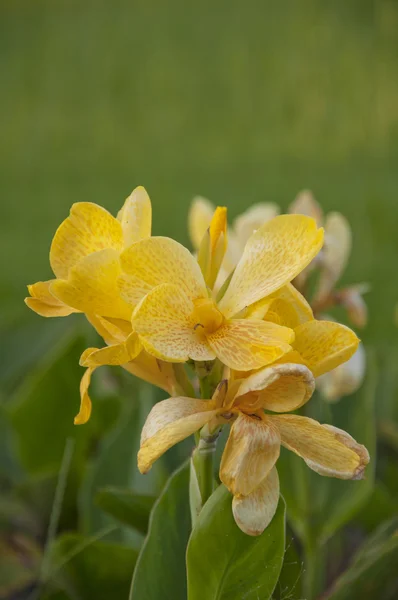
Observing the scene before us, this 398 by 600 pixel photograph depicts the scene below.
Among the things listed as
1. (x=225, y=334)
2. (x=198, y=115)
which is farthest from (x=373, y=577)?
(x=198, y=115)

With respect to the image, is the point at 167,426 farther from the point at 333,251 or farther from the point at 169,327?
the point at 333,251

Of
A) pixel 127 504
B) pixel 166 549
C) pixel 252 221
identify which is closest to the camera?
pixel 166 549

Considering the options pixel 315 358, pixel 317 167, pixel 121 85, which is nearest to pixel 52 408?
pixel 315 358

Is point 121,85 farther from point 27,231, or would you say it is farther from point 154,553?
point 154,553

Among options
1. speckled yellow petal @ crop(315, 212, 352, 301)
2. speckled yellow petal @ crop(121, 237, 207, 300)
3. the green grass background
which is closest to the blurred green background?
the green grass background

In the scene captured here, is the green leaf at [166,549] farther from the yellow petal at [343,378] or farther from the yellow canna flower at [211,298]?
the yellow petal at [343,378]
